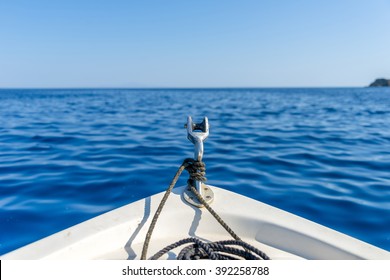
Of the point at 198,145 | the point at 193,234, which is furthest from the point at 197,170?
the point at 193,234

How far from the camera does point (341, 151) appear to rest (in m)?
5.75

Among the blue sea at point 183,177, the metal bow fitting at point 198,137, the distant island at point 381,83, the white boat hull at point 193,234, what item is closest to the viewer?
the white boat hull at point 193,234

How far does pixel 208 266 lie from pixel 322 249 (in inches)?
28.9

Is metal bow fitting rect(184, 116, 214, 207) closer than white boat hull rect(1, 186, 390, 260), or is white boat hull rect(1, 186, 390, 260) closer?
white boat hull rect(1, 186, 390, 260)

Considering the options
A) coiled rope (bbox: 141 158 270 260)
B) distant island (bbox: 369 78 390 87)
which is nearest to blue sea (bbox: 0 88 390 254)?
coiled rope (bbox: 141 158 270 260)

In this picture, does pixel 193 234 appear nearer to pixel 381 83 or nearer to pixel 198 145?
pixel 198 145

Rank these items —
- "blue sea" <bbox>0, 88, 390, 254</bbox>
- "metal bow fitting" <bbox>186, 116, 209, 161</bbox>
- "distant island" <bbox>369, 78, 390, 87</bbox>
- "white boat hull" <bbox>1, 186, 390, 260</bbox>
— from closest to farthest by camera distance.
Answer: "white boat hull" <bbox>1, 186, 390, 260</bbox>
"metal bow fitting" <bbox>186, 116, 209, 161</bbox>
"blue sea" <bbox>0, 88, 390, 254</bbox>
"distant island" <bbox>369, 78, 390, 87</bbox>

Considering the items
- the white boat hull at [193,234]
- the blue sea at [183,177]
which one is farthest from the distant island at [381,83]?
the white boat hull at [193,234]

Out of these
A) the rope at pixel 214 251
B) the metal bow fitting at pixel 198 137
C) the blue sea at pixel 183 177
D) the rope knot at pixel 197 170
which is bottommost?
the blue sea at pixel 183 177

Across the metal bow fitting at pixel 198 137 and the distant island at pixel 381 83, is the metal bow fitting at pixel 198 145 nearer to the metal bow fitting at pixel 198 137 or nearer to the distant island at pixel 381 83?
the metal bow fitting at pixel 198 137

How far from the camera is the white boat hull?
148 cm

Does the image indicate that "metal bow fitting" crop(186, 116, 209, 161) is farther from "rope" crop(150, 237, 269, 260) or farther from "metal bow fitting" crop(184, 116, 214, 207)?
"rope" crop(150, 237, 269, 260)

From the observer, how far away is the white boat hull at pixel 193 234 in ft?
4.85

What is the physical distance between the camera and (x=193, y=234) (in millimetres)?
1848
